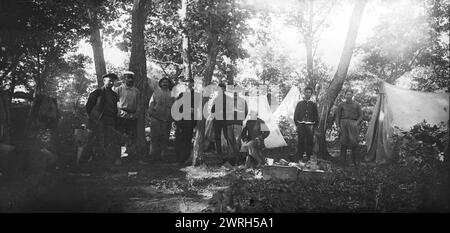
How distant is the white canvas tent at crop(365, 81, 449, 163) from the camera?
29.3 ft

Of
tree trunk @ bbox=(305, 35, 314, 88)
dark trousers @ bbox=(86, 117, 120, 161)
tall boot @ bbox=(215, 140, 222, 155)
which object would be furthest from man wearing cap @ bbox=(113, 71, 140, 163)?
tree trunk @ bbox=(305, 35, 314, 88)

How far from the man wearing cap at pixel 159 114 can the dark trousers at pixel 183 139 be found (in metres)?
0.31

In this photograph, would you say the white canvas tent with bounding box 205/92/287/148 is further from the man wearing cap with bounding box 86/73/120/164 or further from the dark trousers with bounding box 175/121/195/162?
the man wearing cap with bounding box 86/73/120/164

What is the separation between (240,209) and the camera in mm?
3713

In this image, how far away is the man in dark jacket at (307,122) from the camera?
8844 mm

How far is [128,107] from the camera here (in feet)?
24.1

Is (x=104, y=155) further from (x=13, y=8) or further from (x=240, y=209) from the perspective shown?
(x=240, y=209)

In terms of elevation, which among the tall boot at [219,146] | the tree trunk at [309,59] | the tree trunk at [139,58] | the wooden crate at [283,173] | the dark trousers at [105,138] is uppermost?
the tree trunk at [309,59]

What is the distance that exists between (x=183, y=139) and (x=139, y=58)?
1.99 metres

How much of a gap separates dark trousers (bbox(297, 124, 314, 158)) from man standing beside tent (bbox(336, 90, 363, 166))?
29.6 inches

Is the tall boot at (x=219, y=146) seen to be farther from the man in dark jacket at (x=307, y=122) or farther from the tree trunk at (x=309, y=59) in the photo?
the tree trunk at (x=309, y=59)

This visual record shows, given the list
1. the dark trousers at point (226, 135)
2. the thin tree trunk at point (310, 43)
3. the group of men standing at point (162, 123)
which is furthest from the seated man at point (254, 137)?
the thin tree trunk at point (310, 43)
